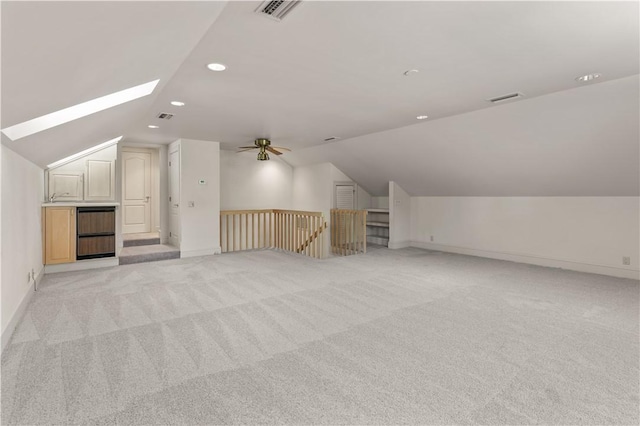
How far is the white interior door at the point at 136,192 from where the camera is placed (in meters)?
8.20

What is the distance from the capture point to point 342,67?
10.4 ft

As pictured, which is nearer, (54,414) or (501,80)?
(54,414)

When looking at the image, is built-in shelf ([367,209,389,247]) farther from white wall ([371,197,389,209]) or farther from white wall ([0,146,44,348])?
white wall ([0,146,44,348])

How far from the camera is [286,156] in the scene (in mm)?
9211

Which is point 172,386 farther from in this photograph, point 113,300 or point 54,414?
point 113,300

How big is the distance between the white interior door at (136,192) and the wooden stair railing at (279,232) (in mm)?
2175

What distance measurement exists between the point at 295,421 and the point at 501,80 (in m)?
3.73

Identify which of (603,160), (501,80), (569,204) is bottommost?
(569,204)

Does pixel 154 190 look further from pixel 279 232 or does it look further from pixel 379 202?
pixel 379 202

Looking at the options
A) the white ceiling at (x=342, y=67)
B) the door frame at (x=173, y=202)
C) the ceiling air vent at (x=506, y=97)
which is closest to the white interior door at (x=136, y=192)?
the door frame at (x=173, y=202)

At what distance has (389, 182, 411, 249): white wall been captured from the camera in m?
8.13

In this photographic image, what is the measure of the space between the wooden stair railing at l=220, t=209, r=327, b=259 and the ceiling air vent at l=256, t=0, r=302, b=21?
5014 mm

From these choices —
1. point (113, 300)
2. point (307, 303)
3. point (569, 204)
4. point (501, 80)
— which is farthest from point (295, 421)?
point (569, 204)

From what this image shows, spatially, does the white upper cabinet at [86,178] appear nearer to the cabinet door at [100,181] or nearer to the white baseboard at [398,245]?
the cabinet door at [100,181]
